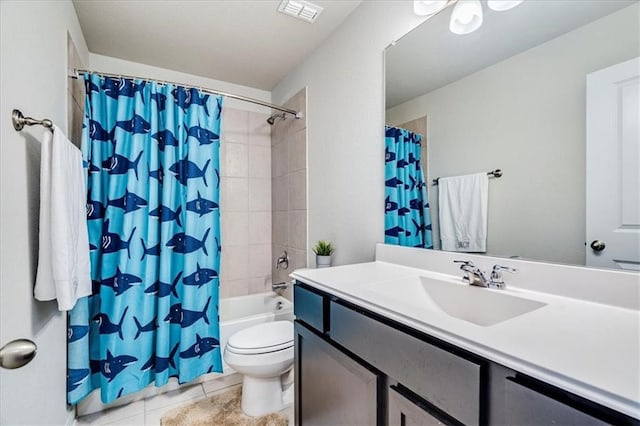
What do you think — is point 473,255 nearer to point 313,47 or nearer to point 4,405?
point 4,405

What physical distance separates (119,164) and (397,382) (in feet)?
6.15

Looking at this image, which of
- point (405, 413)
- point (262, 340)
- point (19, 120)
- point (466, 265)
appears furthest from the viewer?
point (262, 340)

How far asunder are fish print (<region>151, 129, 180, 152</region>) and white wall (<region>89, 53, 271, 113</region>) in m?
0.74

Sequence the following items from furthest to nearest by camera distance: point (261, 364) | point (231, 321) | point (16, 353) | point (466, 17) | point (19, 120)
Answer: point (231, 321), point (261, 364), point (466, 17), point (19, 120), point (16, 353)

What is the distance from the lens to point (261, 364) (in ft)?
5.11

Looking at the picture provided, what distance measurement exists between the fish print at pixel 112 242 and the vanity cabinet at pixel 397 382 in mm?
1165

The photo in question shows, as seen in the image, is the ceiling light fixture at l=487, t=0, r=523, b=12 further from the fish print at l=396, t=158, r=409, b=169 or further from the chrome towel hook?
the chrome towel hook

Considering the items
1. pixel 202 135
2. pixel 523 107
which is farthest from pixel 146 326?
pixel 523 107

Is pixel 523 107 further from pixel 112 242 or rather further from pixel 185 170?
pixel 112 242

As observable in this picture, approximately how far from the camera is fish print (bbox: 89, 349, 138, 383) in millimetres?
1643

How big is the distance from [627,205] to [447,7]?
1000 millimetres

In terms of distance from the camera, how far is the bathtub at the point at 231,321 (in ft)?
5.52

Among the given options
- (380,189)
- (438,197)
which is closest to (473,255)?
(438,197)

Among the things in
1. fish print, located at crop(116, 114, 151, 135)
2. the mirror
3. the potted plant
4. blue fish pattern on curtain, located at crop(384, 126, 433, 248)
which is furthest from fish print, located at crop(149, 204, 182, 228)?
the mirror
